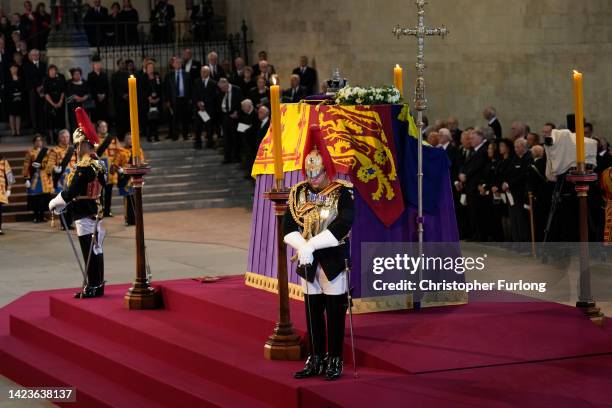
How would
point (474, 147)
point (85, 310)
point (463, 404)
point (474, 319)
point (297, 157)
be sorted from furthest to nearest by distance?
point (474, 147), point (85, 310), point (297, 157), point (474, 319), point (463, 404)

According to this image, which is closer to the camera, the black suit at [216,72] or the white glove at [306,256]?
the white glove at [306,256]

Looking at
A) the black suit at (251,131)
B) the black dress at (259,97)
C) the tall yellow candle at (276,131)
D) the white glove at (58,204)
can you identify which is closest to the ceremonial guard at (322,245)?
the tall yellow candle at (276,131)

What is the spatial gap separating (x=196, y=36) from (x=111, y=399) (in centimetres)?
1799

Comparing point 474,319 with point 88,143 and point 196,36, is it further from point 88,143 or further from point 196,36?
point 196,36

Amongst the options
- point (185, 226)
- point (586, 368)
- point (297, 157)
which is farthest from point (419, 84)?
point (185, 226)

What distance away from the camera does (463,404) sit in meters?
8.20

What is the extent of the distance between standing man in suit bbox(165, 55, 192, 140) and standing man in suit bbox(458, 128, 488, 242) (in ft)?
26.8

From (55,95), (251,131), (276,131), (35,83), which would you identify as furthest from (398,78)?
(35,83)

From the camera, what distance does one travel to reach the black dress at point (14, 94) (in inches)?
936

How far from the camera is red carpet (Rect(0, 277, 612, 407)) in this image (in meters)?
8.55

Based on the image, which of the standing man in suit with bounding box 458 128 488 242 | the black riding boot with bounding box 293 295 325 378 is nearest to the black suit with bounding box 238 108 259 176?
the standing man in suit with bounding box 458 128 488 242

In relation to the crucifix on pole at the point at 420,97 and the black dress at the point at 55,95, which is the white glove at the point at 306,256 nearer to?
the crucifix on pole at the point at 420,97

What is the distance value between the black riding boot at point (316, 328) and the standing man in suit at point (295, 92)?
44.0ft

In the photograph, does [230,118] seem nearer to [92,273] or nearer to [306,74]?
[306,74]
